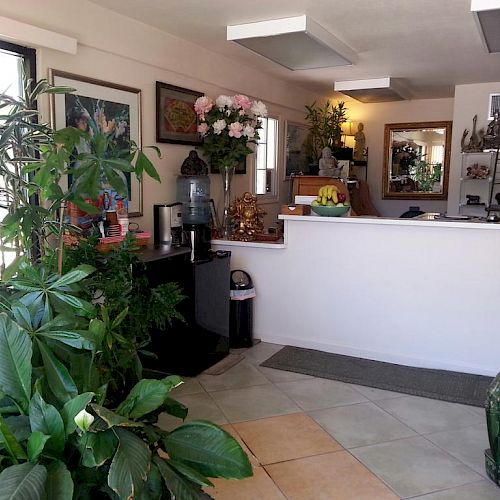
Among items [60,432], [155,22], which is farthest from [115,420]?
[155,22]

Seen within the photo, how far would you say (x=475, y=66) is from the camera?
500 cm

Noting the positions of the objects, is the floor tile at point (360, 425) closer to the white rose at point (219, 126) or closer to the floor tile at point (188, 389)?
the floor tile at point (188, 389)

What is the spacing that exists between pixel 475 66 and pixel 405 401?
134 inches

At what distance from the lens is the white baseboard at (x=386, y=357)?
3.61 metres

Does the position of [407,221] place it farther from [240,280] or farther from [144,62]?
[144,62]

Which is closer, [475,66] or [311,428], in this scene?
[311,428]

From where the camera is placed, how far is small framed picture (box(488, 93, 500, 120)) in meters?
5.88

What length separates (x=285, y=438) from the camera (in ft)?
8.95

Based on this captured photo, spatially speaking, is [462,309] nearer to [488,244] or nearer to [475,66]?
[488,244]

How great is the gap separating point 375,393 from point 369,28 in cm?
248

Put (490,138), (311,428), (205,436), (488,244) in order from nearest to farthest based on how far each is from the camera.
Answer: (205,436)
(311,428)
(488,244)
(490,138)

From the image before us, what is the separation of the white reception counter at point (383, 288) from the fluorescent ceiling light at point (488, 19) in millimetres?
1197

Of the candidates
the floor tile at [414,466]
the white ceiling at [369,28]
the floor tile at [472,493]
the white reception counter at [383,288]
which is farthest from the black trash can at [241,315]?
the floor tile at [472,493]

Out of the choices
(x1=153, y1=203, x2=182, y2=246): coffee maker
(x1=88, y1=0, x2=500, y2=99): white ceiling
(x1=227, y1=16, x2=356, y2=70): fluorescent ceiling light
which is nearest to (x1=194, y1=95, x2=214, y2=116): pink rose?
(x1=88, y1=0, x2=500, y2=99): white ceiling
